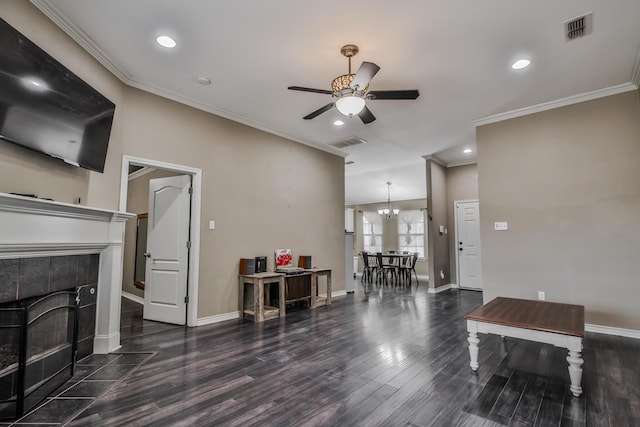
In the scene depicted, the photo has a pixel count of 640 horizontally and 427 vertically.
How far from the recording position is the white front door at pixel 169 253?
417 centimetres

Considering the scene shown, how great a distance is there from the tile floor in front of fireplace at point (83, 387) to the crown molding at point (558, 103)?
5335 millimetres

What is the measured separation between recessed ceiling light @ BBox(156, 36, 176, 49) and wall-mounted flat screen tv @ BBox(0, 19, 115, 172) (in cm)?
77

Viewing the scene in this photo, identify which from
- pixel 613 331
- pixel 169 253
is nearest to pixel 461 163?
pixel 613 331

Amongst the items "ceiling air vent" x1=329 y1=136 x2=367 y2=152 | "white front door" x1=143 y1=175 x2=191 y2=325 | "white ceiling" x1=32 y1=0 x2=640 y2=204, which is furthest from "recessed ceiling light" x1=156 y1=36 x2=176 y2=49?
"ceiling air vent" x1=329 y1=136 x2=367 y2=152

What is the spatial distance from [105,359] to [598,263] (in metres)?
5.53

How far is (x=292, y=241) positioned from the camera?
5488 millimetres

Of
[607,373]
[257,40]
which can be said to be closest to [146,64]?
[257,40]

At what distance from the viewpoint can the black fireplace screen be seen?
1.97 m

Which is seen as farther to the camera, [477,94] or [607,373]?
[477,94]

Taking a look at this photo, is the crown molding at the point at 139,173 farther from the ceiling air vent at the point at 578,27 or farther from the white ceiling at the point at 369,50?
the ceiling air vent at the point at 578,27

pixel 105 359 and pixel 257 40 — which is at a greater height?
pixel 257 40

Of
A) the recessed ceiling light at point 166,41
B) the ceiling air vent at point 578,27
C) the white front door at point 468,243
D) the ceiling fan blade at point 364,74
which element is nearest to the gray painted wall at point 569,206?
the ceiling air vent at point 578,27

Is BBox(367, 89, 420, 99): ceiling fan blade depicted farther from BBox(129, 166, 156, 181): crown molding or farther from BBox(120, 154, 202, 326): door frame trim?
BBox(129, 166, 156, 181): crown molding

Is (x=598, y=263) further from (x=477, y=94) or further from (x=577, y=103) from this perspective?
(x=477, y=94)
